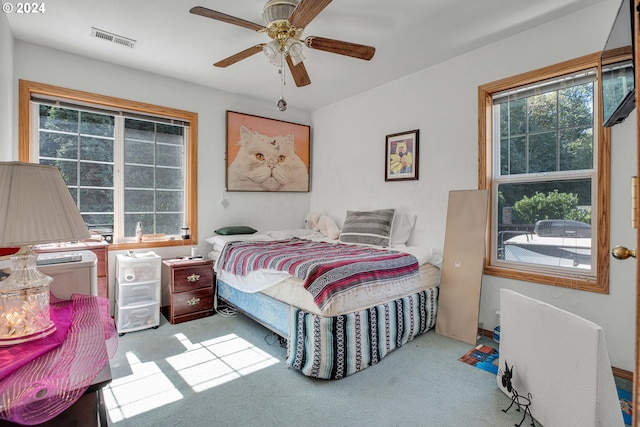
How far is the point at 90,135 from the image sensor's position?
327 centimetres

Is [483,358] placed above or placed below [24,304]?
below

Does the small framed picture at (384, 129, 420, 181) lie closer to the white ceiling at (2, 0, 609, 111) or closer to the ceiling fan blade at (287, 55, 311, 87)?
the white ceiling at (2, 0, 609, 111)

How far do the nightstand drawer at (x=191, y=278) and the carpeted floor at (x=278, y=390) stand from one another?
0.62 metres

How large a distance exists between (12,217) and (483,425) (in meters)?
2.33

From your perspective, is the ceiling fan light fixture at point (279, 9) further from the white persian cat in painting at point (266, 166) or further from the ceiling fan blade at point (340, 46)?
the white persian cat in painting at point (266, 166)

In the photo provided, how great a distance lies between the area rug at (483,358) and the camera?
2348 mm

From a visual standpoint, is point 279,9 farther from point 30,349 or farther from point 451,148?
point 30,349

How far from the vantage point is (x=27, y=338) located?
0.99 m

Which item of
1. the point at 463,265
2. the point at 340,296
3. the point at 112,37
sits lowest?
the point at 340,296

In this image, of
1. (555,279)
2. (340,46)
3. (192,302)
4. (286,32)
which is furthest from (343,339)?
(286,32)

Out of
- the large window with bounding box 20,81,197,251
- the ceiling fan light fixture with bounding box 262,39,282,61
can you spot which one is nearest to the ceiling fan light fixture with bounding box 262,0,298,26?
the ceiling fan light fixture with bounding box 262,39,282,61

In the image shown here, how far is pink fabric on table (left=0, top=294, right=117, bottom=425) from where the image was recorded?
0.73 m

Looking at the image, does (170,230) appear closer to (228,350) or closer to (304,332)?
(228,350)

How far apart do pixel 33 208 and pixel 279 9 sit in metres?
1.92
